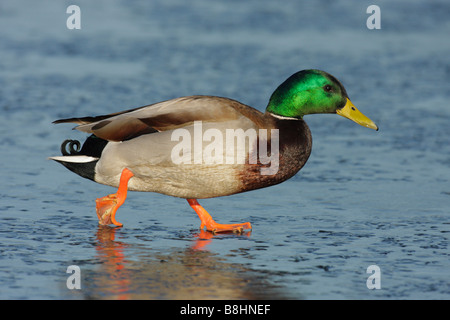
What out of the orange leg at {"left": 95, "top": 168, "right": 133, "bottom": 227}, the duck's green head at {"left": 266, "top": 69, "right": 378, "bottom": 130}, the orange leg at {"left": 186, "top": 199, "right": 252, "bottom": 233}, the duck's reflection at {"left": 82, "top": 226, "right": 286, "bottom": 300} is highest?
the duck's green head at {"left": 266, "top": 69, "right": 378, "bottom": 130}

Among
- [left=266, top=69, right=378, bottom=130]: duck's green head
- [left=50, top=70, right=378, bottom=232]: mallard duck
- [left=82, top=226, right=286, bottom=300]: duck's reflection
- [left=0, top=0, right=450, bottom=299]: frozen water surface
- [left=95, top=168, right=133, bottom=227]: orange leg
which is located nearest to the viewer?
[left=82, top=226, right=286, bottom=300]: duck's reflection

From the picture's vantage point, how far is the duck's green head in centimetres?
562

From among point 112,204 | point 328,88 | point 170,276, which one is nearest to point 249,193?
point 328,88

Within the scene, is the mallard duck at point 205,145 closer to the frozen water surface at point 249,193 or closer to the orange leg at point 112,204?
the orange leg at point 112,204

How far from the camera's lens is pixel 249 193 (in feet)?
21.0

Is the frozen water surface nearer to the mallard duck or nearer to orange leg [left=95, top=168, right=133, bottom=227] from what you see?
orange leg [left=95, top=168, right=133, bottom=227]

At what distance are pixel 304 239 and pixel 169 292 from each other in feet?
4.11

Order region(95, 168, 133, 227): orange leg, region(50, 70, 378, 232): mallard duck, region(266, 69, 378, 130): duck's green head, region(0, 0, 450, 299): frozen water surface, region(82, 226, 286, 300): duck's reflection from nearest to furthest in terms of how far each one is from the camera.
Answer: region(82, 226, 286, 300): duck's reflection
region(0, 0, 450, 299): frozen water surface
region(50, 70, 378, 232): mallard duck
region(95, 168, 133, 227): orange leg
region(266, 69, 378, 130): duck's green head

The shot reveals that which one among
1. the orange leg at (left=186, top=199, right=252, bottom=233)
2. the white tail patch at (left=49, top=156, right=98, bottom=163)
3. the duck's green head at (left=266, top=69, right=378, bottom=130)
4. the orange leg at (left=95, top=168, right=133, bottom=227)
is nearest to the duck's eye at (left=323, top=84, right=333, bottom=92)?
the duck's green head at (left=266, top=69, right=378, bottom=130)

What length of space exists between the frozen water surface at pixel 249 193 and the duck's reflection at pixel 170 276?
0.04ft

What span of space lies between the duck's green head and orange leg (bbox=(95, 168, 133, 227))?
1.01m

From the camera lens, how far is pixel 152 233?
209 inches

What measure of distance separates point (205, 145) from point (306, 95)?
2.68ft

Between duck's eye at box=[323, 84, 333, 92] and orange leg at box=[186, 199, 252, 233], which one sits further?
A: duck's eye at box=[323, 84, 333, 92]
